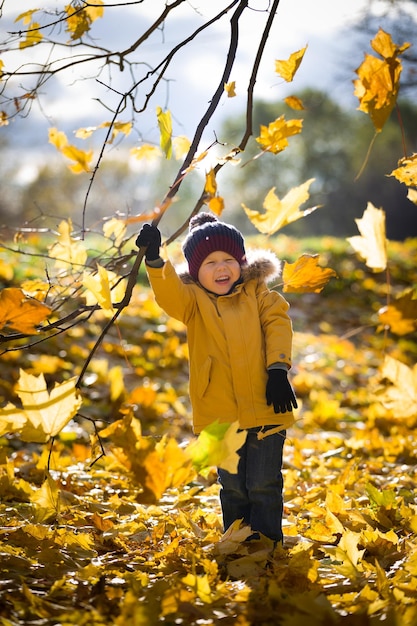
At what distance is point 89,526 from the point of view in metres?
2.09

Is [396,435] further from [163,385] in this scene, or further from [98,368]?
[98,368]

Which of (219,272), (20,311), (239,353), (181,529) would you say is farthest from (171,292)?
(181,529)

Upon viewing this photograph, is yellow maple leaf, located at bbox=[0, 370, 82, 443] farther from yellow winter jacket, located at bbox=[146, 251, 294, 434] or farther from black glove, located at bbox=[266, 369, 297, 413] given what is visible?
black glove, located at bbox=[266, 369, 297, 413]

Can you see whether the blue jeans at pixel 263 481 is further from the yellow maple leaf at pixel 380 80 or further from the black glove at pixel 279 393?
the yellow maple leaf at pixel 380 80

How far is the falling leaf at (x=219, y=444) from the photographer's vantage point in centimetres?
141

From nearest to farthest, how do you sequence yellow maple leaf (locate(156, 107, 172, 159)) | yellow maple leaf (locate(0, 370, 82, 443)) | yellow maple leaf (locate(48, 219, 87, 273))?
yellow maple leaf (locate(0, 370, 82, 443)) < yellow maple leaf (locate(156, 107, 172, 159)) < yellow maple leaf (locate(48, 219, 87, 273))

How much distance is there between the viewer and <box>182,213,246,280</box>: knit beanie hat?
2164mm

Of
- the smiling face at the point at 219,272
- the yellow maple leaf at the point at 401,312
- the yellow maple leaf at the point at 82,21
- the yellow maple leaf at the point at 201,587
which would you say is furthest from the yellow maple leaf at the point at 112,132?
the yellow maple leaf at the point at 201,587

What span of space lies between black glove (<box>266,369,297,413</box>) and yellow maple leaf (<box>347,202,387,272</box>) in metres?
0.51

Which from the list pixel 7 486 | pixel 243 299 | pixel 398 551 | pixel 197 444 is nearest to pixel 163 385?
pixel 7 486

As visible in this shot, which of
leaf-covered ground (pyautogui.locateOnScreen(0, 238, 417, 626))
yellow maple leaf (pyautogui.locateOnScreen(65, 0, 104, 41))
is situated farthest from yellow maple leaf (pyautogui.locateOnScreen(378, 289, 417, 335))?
yellow maple leaf (pyautogui.locateOnScreen(65, 0, 104, 41))

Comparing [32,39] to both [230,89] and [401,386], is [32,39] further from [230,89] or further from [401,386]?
[401,386]

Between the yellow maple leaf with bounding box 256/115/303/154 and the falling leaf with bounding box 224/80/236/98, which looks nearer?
the falling leaf with bounding box 224/80/236/98

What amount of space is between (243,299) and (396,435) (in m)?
2.45
